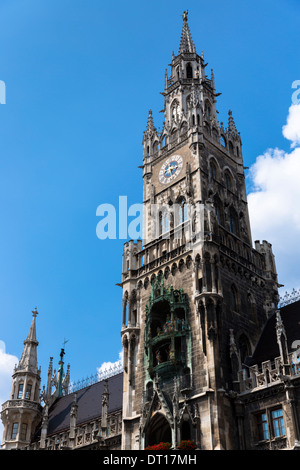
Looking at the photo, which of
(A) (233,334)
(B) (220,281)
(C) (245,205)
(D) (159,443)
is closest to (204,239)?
(B) (220,281)

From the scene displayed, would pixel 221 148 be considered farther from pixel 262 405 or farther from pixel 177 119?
pixel 262 405

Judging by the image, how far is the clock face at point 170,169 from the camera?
4444 centimetres

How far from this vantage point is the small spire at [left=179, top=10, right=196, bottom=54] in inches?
2171

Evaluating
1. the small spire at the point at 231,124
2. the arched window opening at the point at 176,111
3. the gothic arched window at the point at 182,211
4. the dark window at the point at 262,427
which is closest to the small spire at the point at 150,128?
the arched window opening at the point at 176,111

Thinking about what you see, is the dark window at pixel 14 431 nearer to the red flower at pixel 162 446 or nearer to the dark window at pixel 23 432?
the dark window at pixel 23 432

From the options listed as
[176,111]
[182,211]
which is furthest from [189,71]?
[182,211]

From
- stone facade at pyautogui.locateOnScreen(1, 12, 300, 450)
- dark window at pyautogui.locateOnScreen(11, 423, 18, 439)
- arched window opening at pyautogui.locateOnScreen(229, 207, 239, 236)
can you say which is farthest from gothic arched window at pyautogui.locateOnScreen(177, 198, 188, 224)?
dark window at pyautogui.locateOnScreen(11, 423, 18, 439)

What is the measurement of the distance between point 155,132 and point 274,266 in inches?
618

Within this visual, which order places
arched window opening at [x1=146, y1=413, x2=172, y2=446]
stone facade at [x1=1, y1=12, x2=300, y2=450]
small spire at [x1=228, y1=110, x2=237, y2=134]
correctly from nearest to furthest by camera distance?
stone facade at [x1=1, y1=12, x2=300, y2=450] < arched window opening at [x1=146, y1=413, x2=172, y2=446] < small spire at [x1=228, y1=110, x2=237, y2=134]

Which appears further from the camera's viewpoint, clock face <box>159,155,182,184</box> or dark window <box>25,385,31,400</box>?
dark window <box>25,385,31,400</box>

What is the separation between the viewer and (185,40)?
56562 millimetres

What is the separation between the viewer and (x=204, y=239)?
37.5 metres

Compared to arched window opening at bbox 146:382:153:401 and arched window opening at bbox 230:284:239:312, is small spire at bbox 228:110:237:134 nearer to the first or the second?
arched window opening at bbox 230:284:239:312

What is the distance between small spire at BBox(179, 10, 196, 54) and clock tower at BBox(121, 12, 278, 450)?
6.37 metres
